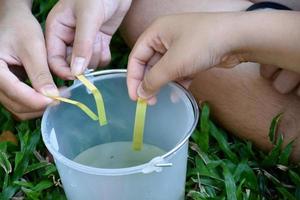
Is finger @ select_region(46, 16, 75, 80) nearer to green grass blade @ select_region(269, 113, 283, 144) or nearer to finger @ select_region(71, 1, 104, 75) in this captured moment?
finger @ select_region(71, 1, 104, 75)

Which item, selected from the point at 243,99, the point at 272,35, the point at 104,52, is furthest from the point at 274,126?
the point at 104,52

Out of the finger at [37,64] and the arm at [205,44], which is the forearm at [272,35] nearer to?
the arm at [205,44]

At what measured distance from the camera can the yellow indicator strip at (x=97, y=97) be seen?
41.3 inches

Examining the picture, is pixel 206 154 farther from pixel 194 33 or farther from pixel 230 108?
pixel 194 33

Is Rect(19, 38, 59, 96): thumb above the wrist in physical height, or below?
below

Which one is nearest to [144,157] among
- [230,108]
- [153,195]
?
[153,195]

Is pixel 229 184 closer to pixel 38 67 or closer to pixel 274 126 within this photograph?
pixel 274 126

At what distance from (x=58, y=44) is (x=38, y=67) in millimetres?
84

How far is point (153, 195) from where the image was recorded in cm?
103

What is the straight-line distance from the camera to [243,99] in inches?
49.2

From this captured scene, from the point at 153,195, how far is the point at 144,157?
116mm

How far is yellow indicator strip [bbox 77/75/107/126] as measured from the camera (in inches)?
41.3

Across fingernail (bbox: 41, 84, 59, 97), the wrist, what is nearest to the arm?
fingernail (bbox: 41, 84, 59, 97)

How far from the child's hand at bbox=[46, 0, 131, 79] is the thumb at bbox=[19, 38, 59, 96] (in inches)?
0.9
